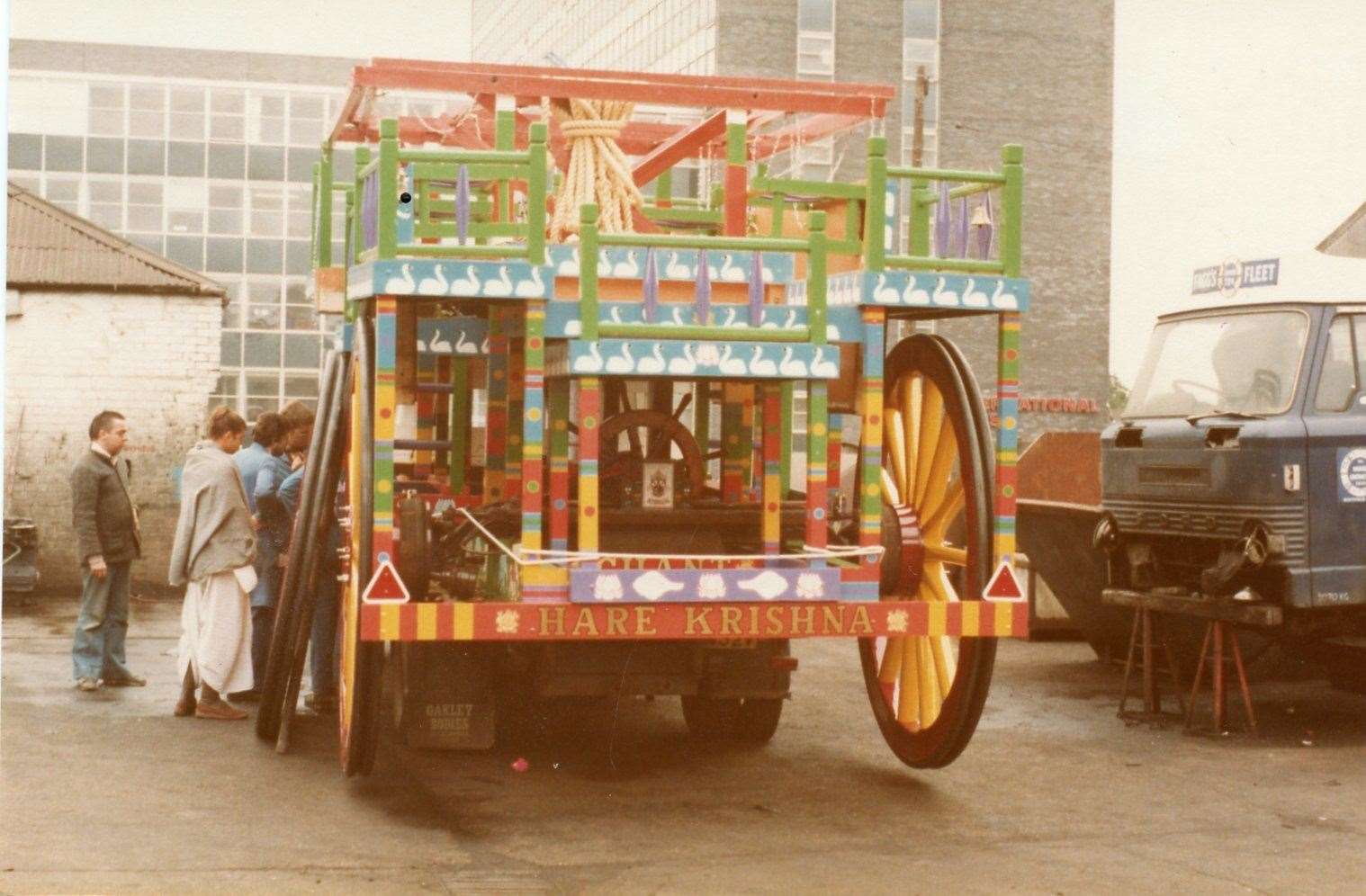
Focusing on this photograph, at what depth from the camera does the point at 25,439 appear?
1984 cm

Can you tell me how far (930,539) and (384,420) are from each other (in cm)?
257

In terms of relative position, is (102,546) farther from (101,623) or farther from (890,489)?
(890,489)

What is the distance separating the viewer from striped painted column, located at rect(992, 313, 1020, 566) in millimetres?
7359

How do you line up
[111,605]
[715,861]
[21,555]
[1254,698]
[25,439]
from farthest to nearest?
[25,439] → [21,555] → [1254,698] → [111,605] → [715,861]

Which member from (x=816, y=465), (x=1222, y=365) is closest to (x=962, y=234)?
(x=816, y=465)

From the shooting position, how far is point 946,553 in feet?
26.3

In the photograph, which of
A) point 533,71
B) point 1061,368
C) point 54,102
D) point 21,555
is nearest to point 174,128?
point 54,102

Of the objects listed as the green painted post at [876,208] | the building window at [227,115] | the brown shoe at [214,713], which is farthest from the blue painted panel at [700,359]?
the building window at [227,115]

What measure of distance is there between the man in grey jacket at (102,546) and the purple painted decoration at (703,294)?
16.1ft

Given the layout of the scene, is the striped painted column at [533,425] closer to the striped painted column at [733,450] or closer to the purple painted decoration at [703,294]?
the purple painted decoration at [703,294]

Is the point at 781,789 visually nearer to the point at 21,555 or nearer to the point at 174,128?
the point at 21,555

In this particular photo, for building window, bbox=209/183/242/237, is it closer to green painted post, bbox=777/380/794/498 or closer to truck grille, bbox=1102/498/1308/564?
truck grille, bbox=1102/498/1308/564

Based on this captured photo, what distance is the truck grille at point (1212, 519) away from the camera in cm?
985

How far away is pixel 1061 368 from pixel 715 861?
44.8 m
